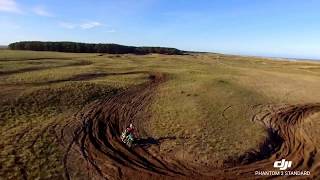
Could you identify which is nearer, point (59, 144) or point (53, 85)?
point (59, 144)

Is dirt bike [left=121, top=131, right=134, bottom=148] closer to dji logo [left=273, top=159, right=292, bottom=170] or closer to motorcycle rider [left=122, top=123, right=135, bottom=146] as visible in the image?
motorcycle rider [left=122, top=123, right=135, bottom=146]

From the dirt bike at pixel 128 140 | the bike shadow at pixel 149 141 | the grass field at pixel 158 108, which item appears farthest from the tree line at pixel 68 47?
the dirt bike at pixel 128 140

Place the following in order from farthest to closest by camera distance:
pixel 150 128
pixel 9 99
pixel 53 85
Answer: pixel 53 85 < pixel 9 99 < pixel 150 128

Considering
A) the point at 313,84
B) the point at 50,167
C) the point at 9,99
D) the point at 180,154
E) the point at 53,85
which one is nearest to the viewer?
the point at 50,167

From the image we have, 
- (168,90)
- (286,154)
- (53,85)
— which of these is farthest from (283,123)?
(53,85)

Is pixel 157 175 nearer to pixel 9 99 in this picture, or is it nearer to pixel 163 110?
pixel 163 110

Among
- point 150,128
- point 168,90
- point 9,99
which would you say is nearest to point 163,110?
point 150,128
